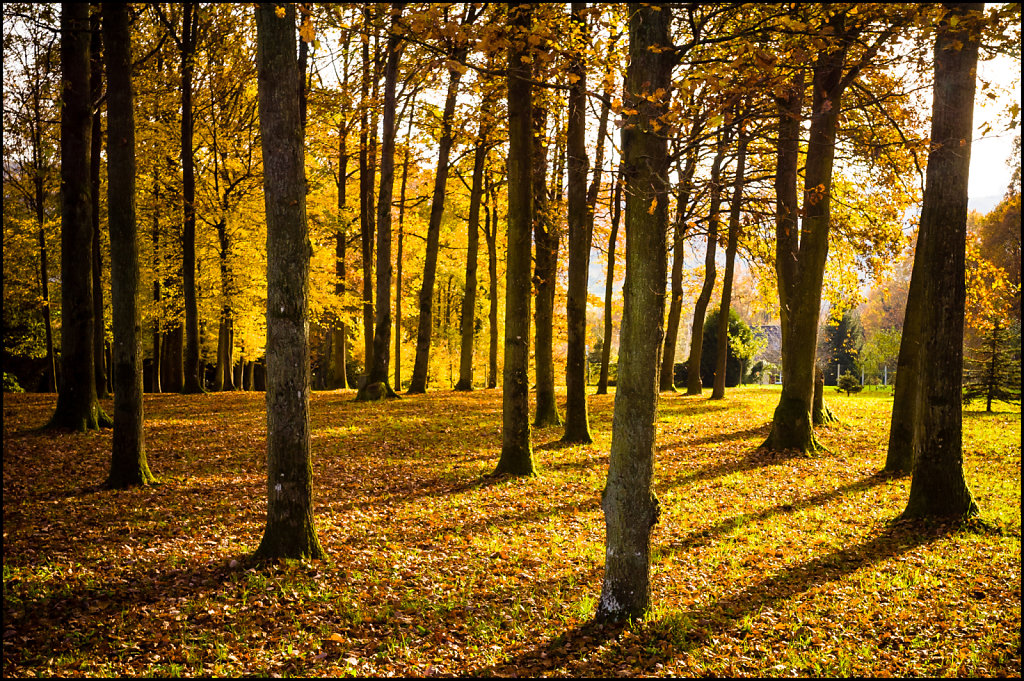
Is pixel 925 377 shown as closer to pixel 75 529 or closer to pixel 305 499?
pixel 305 499

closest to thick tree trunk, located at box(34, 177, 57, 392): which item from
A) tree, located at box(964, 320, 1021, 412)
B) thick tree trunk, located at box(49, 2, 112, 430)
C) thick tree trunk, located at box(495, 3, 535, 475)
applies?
thick tree trunk, located at box(49, 2, 112, 430)

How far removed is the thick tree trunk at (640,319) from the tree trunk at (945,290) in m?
4.64

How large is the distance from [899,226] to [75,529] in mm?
18077

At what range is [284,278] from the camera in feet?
18.7

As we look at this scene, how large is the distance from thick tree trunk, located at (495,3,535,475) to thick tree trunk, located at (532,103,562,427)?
12.4ft

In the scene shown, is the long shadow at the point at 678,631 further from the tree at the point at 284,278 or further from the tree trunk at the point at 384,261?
the tree trunk at the point at 384,261

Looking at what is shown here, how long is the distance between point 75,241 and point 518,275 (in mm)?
7972

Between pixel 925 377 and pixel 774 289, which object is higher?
pixel 774 289

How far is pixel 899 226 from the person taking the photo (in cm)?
1562

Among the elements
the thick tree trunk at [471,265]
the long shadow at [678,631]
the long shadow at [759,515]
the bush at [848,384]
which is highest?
the thick tree trunk at [471,265]

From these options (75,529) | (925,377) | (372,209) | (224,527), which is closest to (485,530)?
(224,527)

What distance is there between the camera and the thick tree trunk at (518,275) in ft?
31.2

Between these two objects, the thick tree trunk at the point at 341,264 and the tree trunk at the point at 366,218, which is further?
the thick tree trunk at the point at 341,264

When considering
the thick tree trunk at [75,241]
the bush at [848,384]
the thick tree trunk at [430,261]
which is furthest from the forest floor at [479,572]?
the bush at [848,384]
